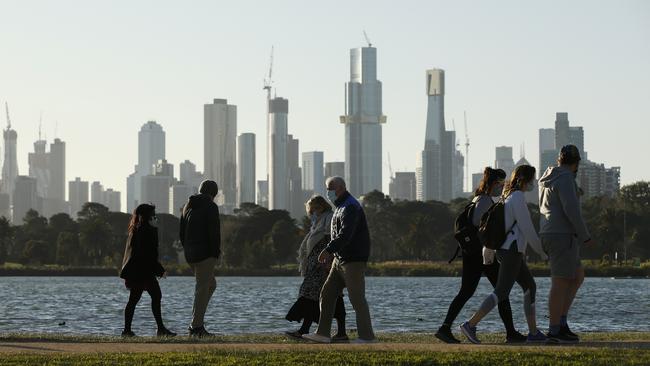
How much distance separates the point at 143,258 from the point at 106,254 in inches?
5698

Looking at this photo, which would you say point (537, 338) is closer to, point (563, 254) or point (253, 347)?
point (563, 254)

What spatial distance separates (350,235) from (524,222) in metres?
2.23

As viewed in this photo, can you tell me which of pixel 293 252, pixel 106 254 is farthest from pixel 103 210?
pixel 293 252

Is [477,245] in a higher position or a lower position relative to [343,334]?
higher

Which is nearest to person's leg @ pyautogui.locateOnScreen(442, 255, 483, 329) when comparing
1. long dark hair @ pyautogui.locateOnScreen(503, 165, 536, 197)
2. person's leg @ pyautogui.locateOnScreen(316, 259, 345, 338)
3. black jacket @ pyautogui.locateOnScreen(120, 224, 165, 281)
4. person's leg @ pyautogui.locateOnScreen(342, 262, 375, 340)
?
long dark hair @ pyautogui.locateOnScreen(503, 165, 536, 197)

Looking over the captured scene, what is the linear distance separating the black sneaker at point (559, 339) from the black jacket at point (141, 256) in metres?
6.41

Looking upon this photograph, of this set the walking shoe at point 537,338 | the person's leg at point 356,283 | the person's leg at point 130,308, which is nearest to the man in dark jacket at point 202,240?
the person's leg at point 130,308

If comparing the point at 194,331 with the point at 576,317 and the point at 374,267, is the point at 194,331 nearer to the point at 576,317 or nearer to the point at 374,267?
the point at 576,317

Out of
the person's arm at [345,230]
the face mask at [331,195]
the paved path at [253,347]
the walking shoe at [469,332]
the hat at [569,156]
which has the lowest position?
the paved path at [253,347]

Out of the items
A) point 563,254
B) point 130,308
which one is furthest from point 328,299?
point 130,308

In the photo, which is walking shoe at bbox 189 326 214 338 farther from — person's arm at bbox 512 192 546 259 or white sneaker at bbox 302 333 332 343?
person's arm at bbox 512 192 546 259

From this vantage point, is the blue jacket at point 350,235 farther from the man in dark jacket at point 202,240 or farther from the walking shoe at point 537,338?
the man in dark jacket at point 202,240

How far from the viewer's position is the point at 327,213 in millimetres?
20062

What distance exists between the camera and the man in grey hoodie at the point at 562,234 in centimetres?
1803
